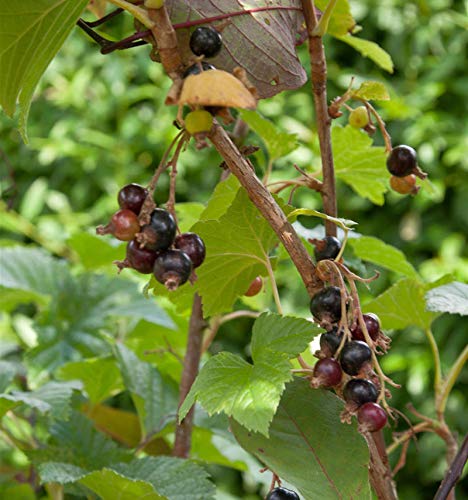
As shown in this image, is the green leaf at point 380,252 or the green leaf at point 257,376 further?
the green leaf at point 380,252

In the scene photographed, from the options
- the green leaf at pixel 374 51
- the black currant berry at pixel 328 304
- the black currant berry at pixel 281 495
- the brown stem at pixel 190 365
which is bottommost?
the brown stem at pixel 190 365

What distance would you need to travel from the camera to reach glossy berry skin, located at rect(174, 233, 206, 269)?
43cm

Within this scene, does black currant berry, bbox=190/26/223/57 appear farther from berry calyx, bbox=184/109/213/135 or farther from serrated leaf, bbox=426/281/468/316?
serrated leaf, bbox=426/281/468/316

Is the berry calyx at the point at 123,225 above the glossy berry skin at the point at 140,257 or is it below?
above

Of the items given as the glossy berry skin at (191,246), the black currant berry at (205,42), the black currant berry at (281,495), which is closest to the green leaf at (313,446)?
the black currant berry at (281,495)

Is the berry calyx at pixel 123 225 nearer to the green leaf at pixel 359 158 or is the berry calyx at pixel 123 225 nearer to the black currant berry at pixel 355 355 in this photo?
the black currant berry at pixel 355 355

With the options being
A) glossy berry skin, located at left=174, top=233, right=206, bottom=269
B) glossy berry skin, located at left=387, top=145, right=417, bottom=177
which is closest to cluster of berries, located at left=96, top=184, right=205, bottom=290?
glossy berry skin, located at left=174, top=233, right=206, bottom=269

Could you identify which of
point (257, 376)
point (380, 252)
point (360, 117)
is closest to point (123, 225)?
point (257, 376)

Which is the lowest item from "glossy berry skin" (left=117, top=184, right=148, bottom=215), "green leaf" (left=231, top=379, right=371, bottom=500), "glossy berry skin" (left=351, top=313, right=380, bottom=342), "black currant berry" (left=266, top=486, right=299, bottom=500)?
"black currant berry" (left=266, top=486, right=299, bottom=500)

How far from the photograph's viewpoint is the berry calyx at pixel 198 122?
390 mm

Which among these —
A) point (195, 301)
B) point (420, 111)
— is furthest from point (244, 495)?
point (195, 301)

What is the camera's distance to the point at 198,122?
1.28ft

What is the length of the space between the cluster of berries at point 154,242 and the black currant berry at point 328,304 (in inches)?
3.0

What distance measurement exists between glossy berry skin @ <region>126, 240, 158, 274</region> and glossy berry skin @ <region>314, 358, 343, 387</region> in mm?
114
